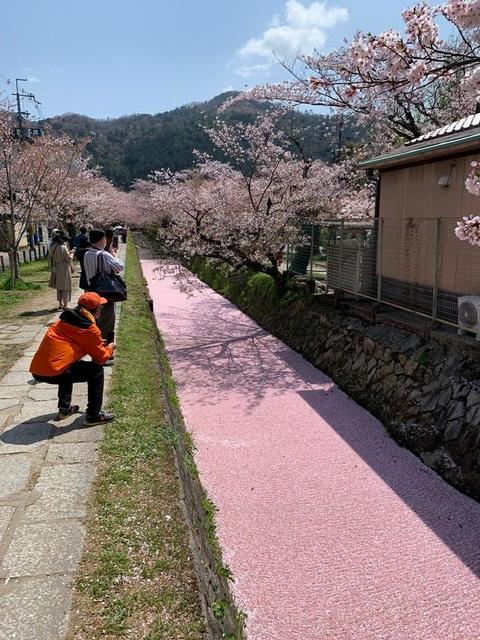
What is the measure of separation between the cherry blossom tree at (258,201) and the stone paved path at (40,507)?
8718mm

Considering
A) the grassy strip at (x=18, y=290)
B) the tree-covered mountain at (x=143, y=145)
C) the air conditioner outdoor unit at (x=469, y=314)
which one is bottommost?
Result: the grassy strip at (x=18, y=290)

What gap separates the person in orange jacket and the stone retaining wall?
169 inches

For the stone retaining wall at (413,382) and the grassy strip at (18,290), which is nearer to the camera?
the stone retaining wall at (413,382)

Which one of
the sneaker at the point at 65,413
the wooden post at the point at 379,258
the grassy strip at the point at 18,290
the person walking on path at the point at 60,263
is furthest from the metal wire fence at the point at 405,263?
the grassy strip at the point at 18,290

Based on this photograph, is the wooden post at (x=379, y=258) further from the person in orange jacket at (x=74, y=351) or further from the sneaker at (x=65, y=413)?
the sneaker at (x=65, y=413)

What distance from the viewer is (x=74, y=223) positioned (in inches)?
1271

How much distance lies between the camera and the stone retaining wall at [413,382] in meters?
5.89

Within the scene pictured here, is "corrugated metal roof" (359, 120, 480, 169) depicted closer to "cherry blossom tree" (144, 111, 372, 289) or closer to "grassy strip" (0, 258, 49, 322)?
"cherry blossom tree" (144, 111, 372, 289)

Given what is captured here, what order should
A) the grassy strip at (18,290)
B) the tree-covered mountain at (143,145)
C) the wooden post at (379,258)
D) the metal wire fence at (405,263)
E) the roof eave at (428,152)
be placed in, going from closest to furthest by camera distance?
the roof eave at (428,152), the metal wire fence at (405,263), the wooden post at (379,258), the grassy strip at (18,290), the tree-covered mountain at (143,145)

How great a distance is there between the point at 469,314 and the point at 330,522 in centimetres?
331

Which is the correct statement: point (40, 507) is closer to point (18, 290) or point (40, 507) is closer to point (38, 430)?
point (38, 430)

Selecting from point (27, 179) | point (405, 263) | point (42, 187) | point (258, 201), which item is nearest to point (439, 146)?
point (405, 263)

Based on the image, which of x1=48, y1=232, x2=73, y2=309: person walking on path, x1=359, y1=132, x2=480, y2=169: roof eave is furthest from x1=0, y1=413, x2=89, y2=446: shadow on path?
x1=359, y1=132, x2=480, y2=169: roof eave

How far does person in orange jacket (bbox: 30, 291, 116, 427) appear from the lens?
4.17m
